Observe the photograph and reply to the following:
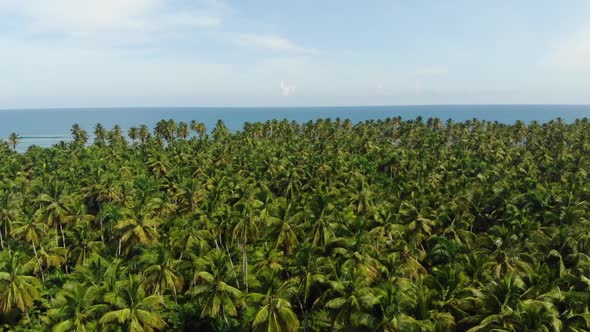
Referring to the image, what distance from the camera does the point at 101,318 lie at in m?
32.0

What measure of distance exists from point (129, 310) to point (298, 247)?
57.7ft

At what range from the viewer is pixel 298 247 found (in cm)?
4466

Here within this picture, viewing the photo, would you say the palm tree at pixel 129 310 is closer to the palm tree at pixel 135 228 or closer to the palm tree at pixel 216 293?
the palm tree at pixel 216 293

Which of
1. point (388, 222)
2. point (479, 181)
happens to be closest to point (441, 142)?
point (479, 181)

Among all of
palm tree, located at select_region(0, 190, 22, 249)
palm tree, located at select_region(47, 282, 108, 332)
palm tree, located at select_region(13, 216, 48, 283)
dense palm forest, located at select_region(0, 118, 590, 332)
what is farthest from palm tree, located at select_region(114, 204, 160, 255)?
palm tree, located at select_region(47, 282, 108, 332)

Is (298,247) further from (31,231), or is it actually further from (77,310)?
(31,231)

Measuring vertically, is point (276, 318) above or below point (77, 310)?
below

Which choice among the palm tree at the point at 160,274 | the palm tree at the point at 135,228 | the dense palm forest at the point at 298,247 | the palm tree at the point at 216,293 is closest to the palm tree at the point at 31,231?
the dense palm forest at the point at 298,247

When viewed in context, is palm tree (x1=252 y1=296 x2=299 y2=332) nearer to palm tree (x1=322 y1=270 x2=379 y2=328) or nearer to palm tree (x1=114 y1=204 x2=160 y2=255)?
palm tree (x1=322 y1=270 x2=379 y2=328)

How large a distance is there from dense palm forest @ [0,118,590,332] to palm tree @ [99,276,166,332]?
0.11 metres

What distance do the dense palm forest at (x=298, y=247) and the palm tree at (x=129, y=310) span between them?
11 centimetres

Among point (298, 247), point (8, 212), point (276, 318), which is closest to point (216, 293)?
point (276, 318)

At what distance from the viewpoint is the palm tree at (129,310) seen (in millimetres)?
32125

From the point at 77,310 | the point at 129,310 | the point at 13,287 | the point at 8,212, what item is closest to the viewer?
the point at 77,310
